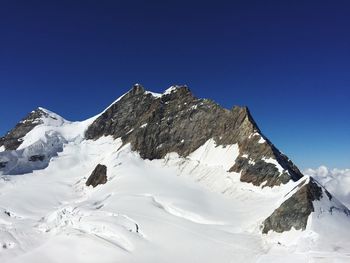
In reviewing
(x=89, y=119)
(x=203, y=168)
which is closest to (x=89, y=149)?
(x=89, y=119)

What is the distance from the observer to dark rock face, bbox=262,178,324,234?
6481 cm

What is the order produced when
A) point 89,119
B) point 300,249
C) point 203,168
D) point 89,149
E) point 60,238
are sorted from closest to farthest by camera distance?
point 300,249 → point 60,238 → point 203,168 → point 89,149 → point 89,119

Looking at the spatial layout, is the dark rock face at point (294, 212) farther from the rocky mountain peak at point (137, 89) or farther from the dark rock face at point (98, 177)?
the rocky mountain peak at point (137, 89)

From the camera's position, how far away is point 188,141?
352 ft

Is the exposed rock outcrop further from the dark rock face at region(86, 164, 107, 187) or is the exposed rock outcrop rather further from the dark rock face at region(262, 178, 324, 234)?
the dark rock face at region(86, 164, 107, 187)

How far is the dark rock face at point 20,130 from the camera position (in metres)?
136

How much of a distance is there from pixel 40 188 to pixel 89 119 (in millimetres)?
47816

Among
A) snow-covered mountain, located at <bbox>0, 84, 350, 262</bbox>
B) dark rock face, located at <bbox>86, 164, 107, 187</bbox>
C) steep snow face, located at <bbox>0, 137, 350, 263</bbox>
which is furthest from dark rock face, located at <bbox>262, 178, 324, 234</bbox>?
dark rock face, located at <bbox>86, 164, 107, 187</bbox>

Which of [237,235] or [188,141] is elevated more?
[188,141]

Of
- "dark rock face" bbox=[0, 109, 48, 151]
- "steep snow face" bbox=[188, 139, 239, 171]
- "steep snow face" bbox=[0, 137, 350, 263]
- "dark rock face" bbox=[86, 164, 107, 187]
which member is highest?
"dark rock face" bbox=[0, 109, 48, 151]

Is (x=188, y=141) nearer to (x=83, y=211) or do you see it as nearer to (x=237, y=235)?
(x=83, y=211)

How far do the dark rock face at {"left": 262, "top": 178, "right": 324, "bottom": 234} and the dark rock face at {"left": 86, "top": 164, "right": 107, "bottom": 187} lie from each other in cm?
4499

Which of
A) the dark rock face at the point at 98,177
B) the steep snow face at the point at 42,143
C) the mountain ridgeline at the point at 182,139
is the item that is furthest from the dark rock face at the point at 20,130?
the dark rock face at the point at 98,177

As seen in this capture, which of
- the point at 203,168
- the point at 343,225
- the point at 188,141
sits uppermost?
the point at 188,141
